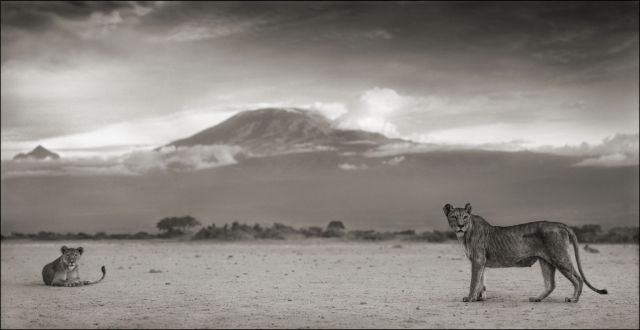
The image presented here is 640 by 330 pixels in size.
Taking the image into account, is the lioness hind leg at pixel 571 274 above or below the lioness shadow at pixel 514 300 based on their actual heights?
above

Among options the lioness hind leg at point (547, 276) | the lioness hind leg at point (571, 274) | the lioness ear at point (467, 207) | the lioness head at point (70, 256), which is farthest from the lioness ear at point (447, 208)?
the lioness head at point (70, 256)

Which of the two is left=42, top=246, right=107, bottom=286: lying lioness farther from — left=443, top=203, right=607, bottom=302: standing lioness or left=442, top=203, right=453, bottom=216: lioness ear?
left=443, top=203, right=607, bottom=302: standing lioness

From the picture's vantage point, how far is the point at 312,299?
44.7 ft

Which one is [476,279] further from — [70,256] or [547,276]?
[70,256]

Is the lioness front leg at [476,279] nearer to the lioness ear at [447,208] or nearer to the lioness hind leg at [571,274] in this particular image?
the lioness ear at [447,208]

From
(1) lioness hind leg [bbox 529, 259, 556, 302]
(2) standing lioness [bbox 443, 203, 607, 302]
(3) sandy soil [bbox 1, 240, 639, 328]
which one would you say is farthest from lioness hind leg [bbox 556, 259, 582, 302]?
(1) lioness hind leg [bbox 529, 259, 556, 302]

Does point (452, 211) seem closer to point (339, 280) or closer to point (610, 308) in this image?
point (610, 308)

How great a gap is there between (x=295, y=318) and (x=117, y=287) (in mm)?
7140

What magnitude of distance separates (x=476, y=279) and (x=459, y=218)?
1230 millimetres

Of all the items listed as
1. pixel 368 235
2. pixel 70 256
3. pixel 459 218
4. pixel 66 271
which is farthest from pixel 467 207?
pixel 368 235

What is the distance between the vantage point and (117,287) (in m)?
16.6

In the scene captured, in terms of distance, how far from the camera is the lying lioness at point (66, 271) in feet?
55.4

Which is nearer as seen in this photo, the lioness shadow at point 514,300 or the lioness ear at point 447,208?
the lioness ear at point 447,208

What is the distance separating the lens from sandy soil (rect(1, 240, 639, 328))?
10.8m
